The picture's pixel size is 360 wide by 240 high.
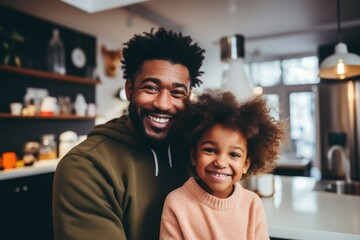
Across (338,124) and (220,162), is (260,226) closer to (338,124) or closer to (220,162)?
(220,162)

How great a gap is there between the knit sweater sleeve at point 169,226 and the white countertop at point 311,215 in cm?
51

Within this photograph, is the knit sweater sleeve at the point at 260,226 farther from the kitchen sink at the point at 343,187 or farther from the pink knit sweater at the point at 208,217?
the kitchen sink at the point at 343,187

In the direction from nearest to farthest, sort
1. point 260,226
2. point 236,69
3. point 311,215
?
point 260,226, point 311,215, point 236,69

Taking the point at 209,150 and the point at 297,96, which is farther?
the point at 297,96

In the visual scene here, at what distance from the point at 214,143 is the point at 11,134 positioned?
10.6 ft

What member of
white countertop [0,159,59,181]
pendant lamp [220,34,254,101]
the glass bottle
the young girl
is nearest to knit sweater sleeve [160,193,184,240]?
the young girl

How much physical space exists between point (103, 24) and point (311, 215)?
3498mm

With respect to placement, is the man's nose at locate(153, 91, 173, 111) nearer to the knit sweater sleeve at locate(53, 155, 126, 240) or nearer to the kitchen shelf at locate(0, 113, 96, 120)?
the knit sweater sleeve at locate(53, 155, 126, 240)

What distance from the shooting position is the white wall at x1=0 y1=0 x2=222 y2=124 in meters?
3.45

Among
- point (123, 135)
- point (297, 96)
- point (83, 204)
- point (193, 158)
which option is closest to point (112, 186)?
point (83, 204)

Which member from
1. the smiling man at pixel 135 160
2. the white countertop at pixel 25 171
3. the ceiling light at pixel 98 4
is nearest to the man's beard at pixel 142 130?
the smiling man at pixel 135 160

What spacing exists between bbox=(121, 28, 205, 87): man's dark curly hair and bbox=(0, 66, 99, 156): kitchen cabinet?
2.52 m

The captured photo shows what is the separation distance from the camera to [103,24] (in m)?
4.05

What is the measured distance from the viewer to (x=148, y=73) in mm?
1274
